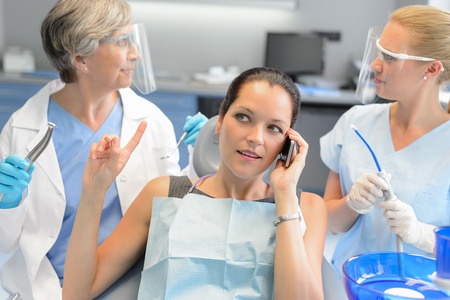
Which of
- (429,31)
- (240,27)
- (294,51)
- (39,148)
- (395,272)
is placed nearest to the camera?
(395,272)

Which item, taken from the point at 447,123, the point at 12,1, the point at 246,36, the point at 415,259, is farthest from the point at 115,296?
the point at 12,1

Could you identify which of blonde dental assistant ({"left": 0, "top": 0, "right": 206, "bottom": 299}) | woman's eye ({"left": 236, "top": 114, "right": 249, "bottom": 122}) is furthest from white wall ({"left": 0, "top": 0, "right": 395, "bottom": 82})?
woman's eye ({"left": 236, "top": 114, "right": 249, "bottom": 122})

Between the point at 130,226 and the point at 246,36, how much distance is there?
12.0 ft

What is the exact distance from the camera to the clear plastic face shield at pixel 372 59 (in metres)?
1.83

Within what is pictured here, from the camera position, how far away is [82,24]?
6.53 ft

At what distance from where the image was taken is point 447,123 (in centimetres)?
190

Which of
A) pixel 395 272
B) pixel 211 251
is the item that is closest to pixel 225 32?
pixel 211 251

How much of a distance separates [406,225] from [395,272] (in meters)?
0.32

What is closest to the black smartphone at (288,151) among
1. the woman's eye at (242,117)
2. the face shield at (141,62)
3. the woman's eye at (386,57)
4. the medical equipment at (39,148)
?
the woman's eye at (242,117)

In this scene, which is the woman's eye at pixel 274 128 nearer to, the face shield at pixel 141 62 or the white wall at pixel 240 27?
the face shield at pixel 141 62

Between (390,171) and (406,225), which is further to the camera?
(390,171)

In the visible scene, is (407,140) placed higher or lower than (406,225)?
higher

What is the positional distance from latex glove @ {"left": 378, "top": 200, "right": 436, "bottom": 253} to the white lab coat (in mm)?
819

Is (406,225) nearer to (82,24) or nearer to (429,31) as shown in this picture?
(429,31)
